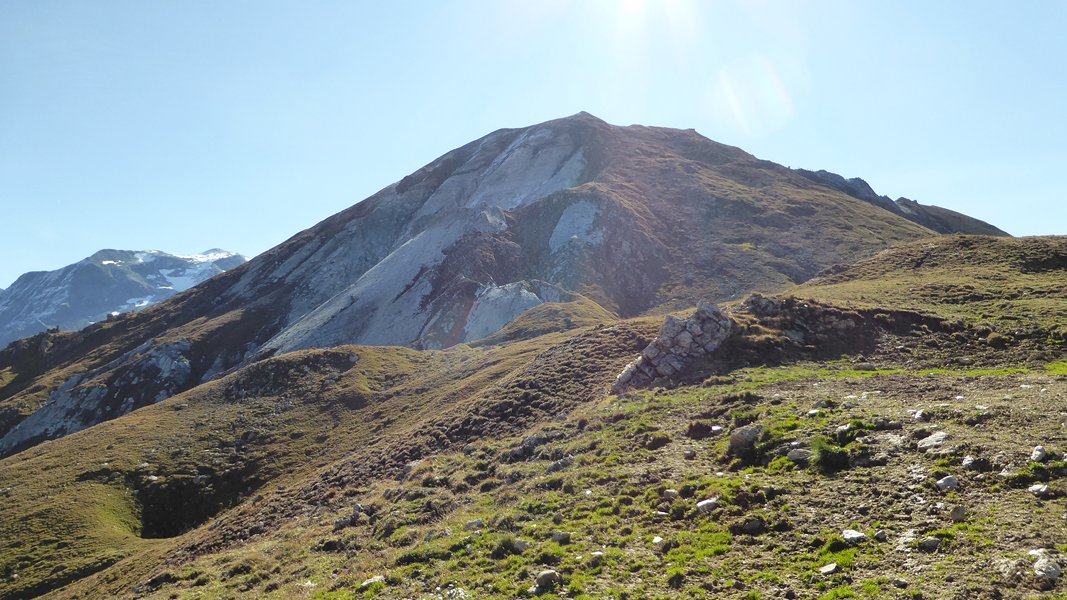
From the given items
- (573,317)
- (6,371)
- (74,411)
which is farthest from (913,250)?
(6,371)

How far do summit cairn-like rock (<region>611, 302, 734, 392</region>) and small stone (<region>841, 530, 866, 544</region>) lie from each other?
17883mm

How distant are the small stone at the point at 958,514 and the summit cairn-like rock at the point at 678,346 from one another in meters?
18.4

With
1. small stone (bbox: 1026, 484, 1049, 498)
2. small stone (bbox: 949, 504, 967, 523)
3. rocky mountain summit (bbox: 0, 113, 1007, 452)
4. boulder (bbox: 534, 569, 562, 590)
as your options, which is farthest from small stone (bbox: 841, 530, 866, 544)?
rocky mountain summit (bbox: 0, 113, 1007, 452)

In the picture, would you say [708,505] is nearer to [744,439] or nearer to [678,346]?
[744,439]

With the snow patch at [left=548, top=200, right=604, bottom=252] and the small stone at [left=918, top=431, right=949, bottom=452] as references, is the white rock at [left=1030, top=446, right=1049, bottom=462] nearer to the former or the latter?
the small stone at [left=918, top=431, right=949, bottom=452]

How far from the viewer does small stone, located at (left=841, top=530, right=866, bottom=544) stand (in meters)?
12.1

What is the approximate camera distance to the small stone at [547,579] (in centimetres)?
1334

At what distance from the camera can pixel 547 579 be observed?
13406 mm

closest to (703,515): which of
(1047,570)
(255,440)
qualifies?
(1047,570)

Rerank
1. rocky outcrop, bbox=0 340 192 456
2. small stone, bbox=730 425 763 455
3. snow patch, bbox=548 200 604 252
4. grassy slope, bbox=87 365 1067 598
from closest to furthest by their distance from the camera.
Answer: grassy slope, bbox=87 365 1067 598 → small stone, bbox=730 425 763 455 → rocky outcrop, bbox=0 340 192 456 → snow patch, bbox=548 200 604 252

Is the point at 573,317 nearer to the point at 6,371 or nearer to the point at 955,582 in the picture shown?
the point at 955,582

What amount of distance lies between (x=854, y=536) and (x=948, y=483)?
309 cm

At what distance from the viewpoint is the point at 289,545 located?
22.1 m

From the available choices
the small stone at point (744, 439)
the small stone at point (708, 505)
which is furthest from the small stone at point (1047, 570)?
the small stone at point (744, 439)
